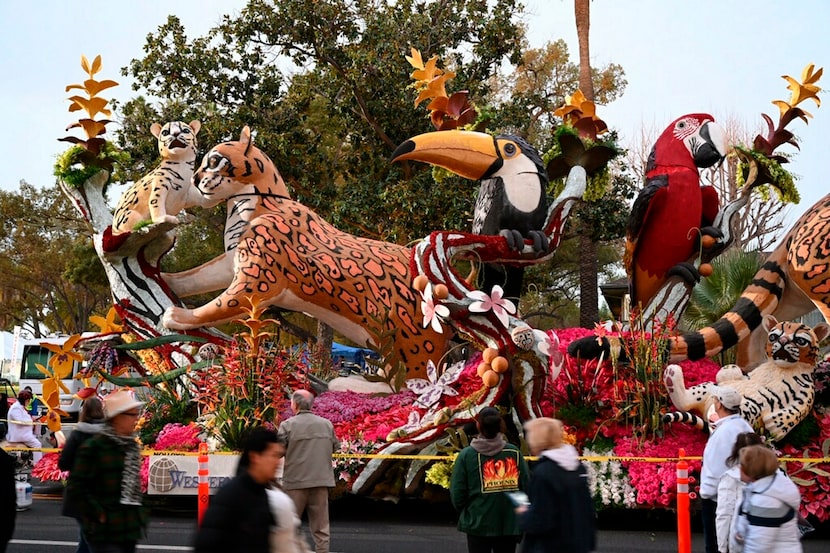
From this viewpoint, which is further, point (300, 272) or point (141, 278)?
point (141, 278)

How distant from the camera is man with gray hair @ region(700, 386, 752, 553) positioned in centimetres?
729

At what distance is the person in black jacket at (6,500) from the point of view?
5.55 metres

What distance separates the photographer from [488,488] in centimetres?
644

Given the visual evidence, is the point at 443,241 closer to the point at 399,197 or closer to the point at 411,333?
the point at 411,333

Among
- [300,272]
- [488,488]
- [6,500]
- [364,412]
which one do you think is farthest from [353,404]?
[6,500]

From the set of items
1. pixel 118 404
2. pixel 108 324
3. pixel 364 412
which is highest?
pixel 108 324

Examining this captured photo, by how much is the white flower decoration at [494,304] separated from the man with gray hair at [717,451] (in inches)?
155

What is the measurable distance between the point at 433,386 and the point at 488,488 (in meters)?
5.42

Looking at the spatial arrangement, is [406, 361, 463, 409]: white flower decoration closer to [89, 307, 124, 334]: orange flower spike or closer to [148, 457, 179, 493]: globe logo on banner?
[148, 457, 179, 493]: globe logo on banner

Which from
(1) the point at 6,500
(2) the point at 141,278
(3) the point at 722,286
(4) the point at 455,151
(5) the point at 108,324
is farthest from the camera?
(3) the point at 722,286

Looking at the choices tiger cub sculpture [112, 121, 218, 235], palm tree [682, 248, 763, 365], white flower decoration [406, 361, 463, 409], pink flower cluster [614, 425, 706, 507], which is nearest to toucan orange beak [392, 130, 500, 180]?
white flower decoration [406, 361, 463, 409]

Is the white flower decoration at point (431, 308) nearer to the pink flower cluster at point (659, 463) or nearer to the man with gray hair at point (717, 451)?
the pink flower cluster at point (659, 463)

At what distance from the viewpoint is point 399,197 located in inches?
805

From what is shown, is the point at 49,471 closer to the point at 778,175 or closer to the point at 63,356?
the point at 63,356
